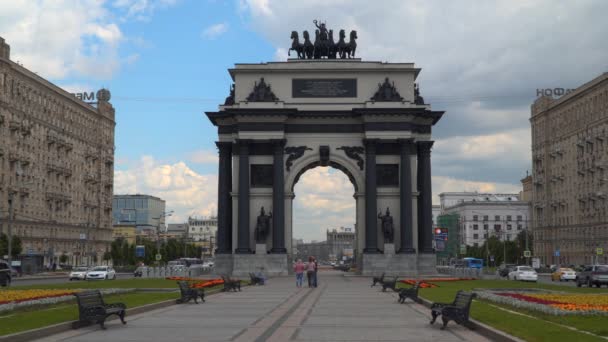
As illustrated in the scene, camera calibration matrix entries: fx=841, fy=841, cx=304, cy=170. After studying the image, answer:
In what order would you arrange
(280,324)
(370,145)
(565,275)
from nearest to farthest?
1. (280,324)
2. (565,275)
3. (370,145)

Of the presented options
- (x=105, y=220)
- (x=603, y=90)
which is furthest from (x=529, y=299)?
(x=105, y=220)

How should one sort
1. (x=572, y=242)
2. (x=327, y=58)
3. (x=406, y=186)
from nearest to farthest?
(x=406, y=186)
(x=327, y=58)
(x=572, y=242)

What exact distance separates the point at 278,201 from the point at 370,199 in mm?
8474

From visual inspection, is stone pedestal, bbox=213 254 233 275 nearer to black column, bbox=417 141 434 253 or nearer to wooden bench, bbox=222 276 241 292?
black column, bbox=417 141 434 253

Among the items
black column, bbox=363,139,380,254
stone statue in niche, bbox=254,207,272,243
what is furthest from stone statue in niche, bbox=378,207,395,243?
stone statue in niche, bbox=254,207,272,243

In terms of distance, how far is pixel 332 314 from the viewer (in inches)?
1203

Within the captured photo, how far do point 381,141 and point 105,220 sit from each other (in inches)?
3292

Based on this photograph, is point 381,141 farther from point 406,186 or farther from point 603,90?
point 603,90

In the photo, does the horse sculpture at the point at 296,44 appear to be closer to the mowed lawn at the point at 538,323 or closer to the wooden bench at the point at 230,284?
the wooden bench at the point at 230,284

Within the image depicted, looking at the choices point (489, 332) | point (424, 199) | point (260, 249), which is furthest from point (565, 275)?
point (489, 332)

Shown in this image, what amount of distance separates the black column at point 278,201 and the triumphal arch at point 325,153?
9 cm

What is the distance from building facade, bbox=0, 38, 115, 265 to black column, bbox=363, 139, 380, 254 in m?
39.1

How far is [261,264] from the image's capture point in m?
76.1

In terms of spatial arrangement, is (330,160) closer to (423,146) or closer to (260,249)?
(423,146)
